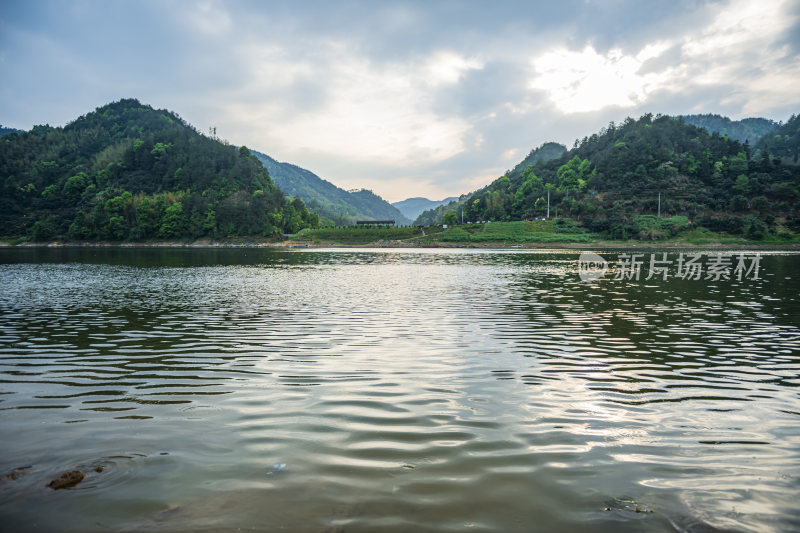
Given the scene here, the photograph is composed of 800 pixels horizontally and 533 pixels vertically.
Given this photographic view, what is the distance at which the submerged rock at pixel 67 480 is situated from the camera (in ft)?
17.8

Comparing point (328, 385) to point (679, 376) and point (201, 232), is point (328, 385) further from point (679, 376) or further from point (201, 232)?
point (201, 232)

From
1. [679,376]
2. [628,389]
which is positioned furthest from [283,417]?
[679,376]

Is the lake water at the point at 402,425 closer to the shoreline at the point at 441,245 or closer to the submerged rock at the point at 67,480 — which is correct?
the submerged rock at the point at 67,480

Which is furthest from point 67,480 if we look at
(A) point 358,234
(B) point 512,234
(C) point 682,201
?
(C) point 682,201

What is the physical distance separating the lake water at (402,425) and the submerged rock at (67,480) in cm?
15

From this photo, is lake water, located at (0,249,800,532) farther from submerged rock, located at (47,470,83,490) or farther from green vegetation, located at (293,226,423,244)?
green vegetation, located at (293,226,423,244)

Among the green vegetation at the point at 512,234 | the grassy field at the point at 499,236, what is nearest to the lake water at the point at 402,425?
the green vegetation at the point at 512,234

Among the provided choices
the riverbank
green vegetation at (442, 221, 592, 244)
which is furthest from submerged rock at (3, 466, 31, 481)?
green vegetation at (442, 221, 592, 244)

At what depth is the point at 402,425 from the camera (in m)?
7.39

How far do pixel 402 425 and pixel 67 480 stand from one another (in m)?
4.82

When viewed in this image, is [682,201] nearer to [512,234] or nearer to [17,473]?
[512,234]

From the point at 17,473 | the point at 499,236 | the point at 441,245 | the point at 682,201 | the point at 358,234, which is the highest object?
the point at 682,201

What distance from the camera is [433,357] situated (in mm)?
12492

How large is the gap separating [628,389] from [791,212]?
192454 mm
